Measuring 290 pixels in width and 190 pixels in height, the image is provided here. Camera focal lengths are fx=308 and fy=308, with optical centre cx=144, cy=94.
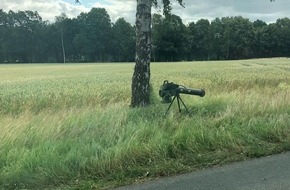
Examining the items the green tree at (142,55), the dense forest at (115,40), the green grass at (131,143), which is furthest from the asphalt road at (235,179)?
the dense forest at (115,40)

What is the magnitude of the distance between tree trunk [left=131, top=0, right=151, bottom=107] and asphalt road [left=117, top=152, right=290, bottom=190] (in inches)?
141

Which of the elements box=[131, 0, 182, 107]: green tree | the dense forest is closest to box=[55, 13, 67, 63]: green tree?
the dense forest

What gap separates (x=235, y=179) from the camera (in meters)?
3.57

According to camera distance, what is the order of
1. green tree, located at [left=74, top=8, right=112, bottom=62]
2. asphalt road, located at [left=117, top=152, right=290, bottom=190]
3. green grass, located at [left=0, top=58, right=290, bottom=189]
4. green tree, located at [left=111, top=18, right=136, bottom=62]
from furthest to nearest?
1. green tree, located at [left=74, top=8, right=112, bottom=62]
2. green tree, located at [left=111, top=18, right=136, bottom=62]
3. green grass, located at [left=0, top=58, right=290, bottom=189]
4. asphalt road, located at [left=117, top=152, right=290, bottom=190]

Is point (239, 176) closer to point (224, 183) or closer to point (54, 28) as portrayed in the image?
point (224, 183)

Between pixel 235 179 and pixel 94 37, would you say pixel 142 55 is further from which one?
pixel 94 37

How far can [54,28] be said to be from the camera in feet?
306

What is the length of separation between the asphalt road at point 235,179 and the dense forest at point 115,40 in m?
76.4

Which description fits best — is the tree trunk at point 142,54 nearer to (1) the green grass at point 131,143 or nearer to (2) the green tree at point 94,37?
(1) the green grass at point 131,143

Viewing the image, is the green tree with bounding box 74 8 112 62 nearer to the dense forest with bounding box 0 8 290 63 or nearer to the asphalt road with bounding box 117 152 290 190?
the dense forest with bounding box 0 8 290 63

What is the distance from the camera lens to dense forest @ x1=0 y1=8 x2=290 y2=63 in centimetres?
8425

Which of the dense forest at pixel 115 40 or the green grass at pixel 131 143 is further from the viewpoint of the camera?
the dense forest at pixel 115 40

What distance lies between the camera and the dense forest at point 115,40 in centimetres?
8425

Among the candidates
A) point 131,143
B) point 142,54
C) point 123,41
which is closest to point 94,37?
point 123,41
